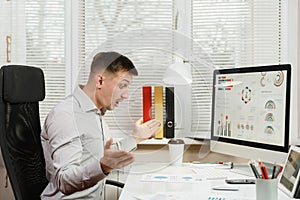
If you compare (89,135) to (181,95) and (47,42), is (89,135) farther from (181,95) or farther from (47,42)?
(47,42)

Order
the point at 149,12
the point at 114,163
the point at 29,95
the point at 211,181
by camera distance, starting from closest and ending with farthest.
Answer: the point at 114,163
the point at 211,181
the point at 29,95
the point at 149,12

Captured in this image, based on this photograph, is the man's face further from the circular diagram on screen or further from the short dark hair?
the circular diagram on screen

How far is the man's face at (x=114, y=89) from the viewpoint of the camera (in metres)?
1.23

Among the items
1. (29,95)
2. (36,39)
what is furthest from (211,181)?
(36,39)

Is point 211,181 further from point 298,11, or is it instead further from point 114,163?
point 298,11

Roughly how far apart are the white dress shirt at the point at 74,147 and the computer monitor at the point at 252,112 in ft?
2.13

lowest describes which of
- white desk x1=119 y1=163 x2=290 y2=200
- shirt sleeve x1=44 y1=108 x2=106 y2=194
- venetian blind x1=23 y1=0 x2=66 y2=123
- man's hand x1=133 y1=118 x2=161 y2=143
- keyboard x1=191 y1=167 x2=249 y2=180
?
keyboard x1=191 y1=167 x2=249 y2=180

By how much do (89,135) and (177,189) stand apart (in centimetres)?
37

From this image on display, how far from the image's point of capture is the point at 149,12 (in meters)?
2.45

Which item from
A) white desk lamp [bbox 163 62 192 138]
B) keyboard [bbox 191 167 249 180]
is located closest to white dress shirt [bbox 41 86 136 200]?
white desk lamp [bbox 163 62 192 138]

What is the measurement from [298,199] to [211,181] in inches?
15.5

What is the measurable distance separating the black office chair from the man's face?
0.59 m

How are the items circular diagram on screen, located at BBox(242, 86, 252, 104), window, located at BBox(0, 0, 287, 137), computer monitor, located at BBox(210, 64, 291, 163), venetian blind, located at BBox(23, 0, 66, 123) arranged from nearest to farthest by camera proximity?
computer monitor, located at BBox(210, 64, 291, 163) < circular diagram on screen, located at BBox(242, 86, 252, 104) < window, located at BBox(0, 0, 287, 137) < venetian blind, located at BBox(23, 0, 66, 123)

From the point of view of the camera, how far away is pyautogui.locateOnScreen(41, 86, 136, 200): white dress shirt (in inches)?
58.3
